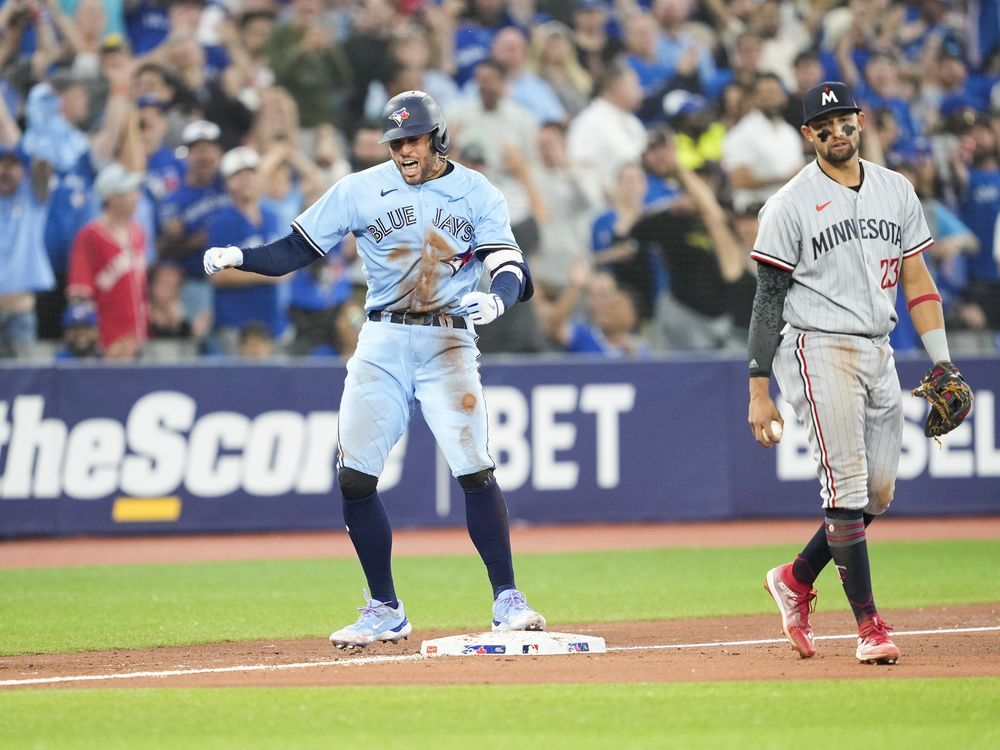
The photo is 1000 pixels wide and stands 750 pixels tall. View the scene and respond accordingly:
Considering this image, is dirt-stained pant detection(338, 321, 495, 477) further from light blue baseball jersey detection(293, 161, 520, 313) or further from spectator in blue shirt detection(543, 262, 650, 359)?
spectator in blue shirt detection(543, 262, 650, 359)

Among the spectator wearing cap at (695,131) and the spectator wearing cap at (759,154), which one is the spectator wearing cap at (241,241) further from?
the spectator wearing cap at (759,154)

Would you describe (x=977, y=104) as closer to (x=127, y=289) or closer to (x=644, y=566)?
(x=644, y=566)

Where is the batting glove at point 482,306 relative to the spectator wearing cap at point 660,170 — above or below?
below

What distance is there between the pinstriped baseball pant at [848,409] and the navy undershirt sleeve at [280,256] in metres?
2.35

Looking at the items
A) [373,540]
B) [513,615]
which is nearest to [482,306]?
[373,540]

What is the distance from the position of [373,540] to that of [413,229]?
1497mm

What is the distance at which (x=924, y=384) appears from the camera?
6.61 meters

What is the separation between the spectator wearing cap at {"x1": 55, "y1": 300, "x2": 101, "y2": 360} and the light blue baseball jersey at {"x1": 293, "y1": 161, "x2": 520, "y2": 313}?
746 centimetres

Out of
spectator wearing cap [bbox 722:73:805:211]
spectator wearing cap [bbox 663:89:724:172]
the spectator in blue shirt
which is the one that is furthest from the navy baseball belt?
spectator wearing cap [bbox 722:73:805:211]

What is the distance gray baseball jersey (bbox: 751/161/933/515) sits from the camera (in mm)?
6402

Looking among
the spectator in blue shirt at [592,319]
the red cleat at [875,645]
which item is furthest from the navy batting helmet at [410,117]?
the spectator in blue shirt at [592,319]

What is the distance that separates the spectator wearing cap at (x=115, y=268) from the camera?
46.1ft

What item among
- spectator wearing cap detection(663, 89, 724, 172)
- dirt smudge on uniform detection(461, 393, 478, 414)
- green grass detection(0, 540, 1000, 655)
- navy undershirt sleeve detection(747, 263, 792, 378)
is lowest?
green grass detection(0, 540, 1000, 655)

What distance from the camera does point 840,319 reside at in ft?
21.2
